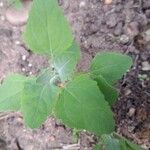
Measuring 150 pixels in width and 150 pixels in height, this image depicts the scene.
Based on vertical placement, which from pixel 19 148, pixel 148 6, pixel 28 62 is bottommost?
pixel 19 148

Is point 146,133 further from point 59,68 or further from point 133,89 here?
point 59,68

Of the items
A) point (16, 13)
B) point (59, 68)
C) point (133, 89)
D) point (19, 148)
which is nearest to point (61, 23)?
point (59, 68)

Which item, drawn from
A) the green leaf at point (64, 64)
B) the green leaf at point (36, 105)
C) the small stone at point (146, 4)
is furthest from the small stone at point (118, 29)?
the green leaf at point (36, 105)

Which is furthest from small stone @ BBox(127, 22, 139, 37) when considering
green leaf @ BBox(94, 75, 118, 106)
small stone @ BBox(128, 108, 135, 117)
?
green leaf @ BBox(94, 75, 118, 106)

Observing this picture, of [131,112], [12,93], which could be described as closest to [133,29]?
[131,112]

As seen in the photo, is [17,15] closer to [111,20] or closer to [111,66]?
[111,20]
